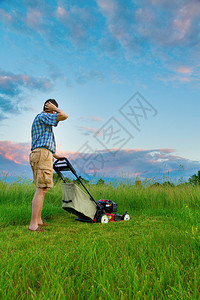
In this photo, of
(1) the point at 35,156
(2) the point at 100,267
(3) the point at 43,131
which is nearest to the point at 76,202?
(1) the point at 35,156

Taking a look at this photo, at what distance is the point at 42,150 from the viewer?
14.7 ft

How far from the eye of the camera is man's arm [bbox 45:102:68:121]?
4.51 m

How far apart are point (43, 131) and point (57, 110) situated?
0.45m

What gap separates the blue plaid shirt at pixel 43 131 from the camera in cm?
448

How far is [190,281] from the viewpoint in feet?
6.37

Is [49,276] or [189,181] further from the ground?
[189,181]

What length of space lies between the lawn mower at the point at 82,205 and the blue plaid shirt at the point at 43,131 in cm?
52

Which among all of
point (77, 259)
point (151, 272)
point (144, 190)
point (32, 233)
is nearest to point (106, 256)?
point (77, 259)

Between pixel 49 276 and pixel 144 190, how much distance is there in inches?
246

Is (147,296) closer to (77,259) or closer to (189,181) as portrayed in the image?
(77,259)

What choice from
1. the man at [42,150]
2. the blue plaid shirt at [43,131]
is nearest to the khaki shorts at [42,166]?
the man at [42,150]

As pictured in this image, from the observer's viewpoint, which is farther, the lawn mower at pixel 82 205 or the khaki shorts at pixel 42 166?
the lawn mower at pixel 82 205

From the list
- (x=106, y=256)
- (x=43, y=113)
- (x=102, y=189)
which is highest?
(x=43, y=113)

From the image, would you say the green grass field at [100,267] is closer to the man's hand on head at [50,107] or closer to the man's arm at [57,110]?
the man's arm at [57,110]
